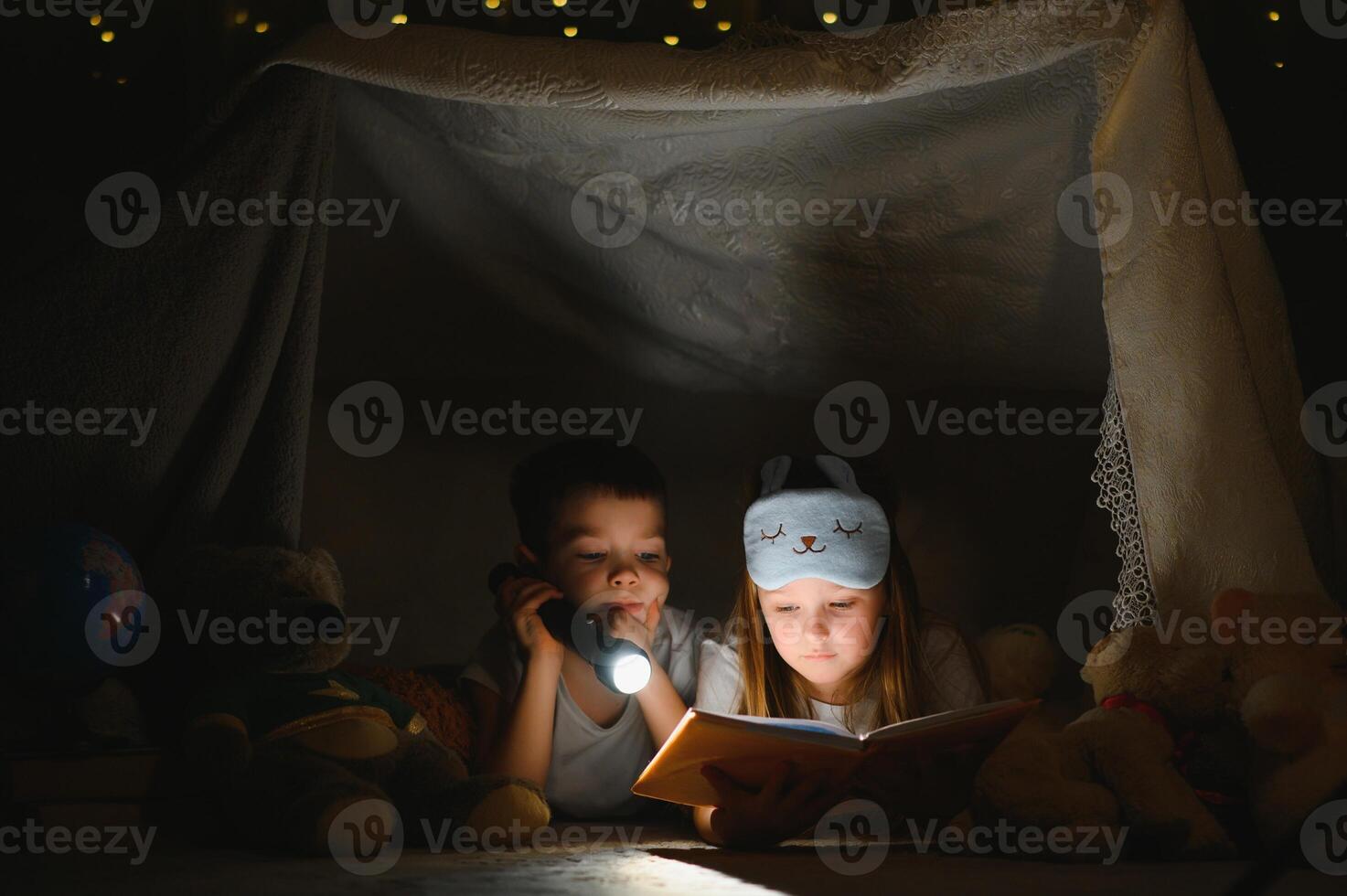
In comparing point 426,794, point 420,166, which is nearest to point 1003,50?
point 420,166

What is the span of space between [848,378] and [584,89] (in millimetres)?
807

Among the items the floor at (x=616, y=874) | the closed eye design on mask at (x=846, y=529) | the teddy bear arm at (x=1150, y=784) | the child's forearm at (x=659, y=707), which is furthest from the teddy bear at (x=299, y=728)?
the teddy bear arm at (x=1150, y=784)

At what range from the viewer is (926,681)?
176cm

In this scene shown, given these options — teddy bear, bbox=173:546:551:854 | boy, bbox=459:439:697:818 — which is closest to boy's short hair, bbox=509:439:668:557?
boy, bbox=459:439:697:818

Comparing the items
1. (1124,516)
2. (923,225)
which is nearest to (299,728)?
(1124,516)

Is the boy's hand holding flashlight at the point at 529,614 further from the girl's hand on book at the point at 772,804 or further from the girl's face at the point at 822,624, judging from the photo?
the girl's hand on book at the point at 772,804

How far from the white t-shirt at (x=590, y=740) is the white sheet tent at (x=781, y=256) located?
0.37m

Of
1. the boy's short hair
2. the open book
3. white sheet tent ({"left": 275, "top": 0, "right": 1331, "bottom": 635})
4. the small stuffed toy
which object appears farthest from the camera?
the small stuffed toy

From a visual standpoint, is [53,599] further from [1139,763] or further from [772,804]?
[1139,763]

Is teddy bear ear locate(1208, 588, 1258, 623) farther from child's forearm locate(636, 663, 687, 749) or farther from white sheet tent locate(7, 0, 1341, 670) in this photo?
child's forearm locate(636, 663, 687, 749)

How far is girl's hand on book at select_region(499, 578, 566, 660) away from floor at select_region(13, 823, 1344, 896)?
0.33 metres

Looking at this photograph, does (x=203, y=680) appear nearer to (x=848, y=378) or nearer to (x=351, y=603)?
(x=351, y=603)

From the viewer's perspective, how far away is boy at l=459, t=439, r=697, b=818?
69.9 inches

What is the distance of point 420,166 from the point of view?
201cm
